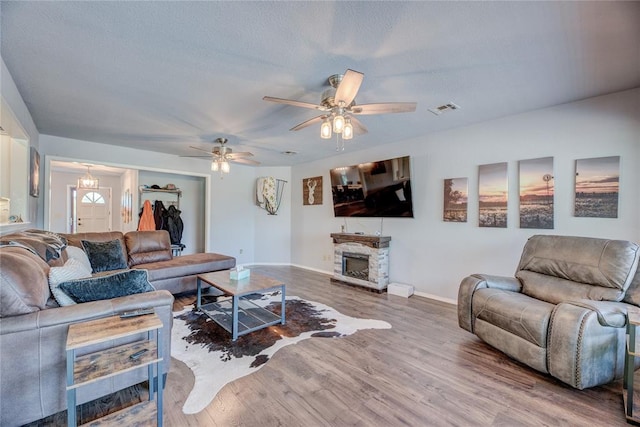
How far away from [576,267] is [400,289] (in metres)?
2.22

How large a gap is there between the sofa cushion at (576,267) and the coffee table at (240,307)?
8.77 ft

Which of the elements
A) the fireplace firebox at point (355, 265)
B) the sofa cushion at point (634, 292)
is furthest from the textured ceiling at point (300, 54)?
the fireplace firebox at point (355, 265)

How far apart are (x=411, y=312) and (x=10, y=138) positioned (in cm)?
510

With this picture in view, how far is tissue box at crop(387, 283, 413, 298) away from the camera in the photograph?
14.0 feet

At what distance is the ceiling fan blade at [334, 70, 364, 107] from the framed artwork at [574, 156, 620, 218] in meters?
2.72

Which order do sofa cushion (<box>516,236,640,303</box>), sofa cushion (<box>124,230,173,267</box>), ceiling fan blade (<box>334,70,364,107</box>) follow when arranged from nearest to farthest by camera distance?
ceiling fan blade (<box>334,70,364,107</box>), sofa cushion (<box>516,236,640,303</box>), sofa cushion (<box>124,230,173,267</box>)

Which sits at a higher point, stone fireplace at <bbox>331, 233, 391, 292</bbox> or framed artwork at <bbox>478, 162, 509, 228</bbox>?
framed artwork at <bbox>478, 162, 509, 228</bbox>

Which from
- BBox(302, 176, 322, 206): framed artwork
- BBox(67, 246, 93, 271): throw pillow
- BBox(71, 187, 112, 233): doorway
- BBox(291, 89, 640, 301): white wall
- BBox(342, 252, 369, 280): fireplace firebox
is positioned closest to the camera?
BBox(291, 89, 640, 301): white wall

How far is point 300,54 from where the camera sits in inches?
82.0

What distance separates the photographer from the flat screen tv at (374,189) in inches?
174

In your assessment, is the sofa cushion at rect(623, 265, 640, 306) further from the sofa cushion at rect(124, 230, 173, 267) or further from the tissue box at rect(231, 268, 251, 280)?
the sofa cushion at rect(124, 230, 173, 267)

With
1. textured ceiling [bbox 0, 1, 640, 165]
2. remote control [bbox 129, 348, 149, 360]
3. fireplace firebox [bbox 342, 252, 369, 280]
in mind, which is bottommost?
fireplace firebox [bbox 342, 252, 369, 280]

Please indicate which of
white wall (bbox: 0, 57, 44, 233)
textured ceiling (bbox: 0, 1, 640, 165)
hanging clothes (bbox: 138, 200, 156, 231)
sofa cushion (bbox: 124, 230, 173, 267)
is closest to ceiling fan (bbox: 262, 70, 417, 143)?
textured ceiling (bbox: 0, 1, 640, 165)

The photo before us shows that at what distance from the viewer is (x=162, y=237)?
4.66 meters
